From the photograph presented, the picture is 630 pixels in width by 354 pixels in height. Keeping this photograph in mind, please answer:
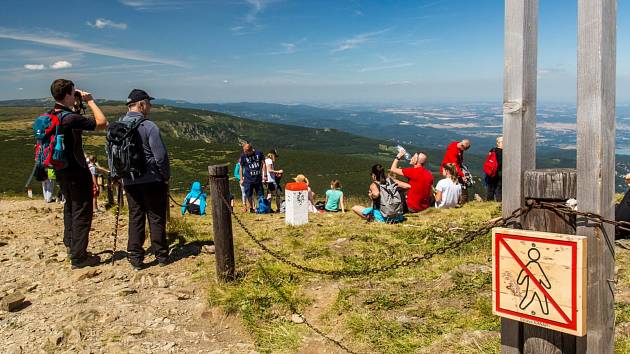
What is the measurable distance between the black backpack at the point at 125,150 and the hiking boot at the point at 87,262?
5.03 ft

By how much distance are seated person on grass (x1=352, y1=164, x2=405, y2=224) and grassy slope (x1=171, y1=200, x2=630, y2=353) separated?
2.72ft

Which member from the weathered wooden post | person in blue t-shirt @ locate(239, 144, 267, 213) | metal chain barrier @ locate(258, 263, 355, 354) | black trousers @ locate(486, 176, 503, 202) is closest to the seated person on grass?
person in blue t-shirt @ locate(239, 144, 267, 213)

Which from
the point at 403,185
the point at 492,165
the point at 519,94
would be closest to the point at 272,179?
the point at 403,185

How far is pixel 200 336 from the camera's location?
457 cm

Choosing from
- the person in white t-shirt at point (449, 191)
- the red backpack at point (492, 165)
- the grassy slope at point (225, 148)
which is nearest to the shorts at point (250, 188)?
the person in white t-shirt at point (449, 191)

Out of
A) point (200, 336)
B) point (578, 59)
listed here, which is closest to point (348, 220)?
point (200, 336)

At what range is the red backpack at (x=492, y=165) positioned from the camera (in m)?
10.5

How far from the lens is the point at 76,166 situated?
6039 millimetres

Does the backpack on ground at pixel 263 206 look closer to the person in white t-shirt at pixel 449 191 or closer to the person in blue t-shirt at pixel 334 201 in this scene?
the person in blue t-shirt at pixel 334 201

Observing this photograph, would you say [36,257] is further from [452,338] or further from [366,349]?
[452,338]

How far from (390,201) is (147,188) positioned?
15.8ft

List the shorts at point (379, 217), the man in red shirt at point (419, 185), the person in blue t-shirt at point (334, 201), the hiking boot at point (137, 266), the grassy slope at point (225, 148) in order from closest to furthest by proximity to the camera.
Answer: the hiking boot at point (137, 266)
the shorts at point (379, 217)
the man in red shirt at point (419, 185)
the person in blue t-shirt at point (334, 201)
the grassy slope at point (225, 148)

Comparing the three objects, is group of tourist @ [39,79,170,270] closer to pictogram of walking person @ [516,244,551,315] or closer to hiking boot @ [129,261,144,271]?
hiking boot @ [129,261,144,271]

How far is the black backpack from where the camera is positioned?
567 cm
